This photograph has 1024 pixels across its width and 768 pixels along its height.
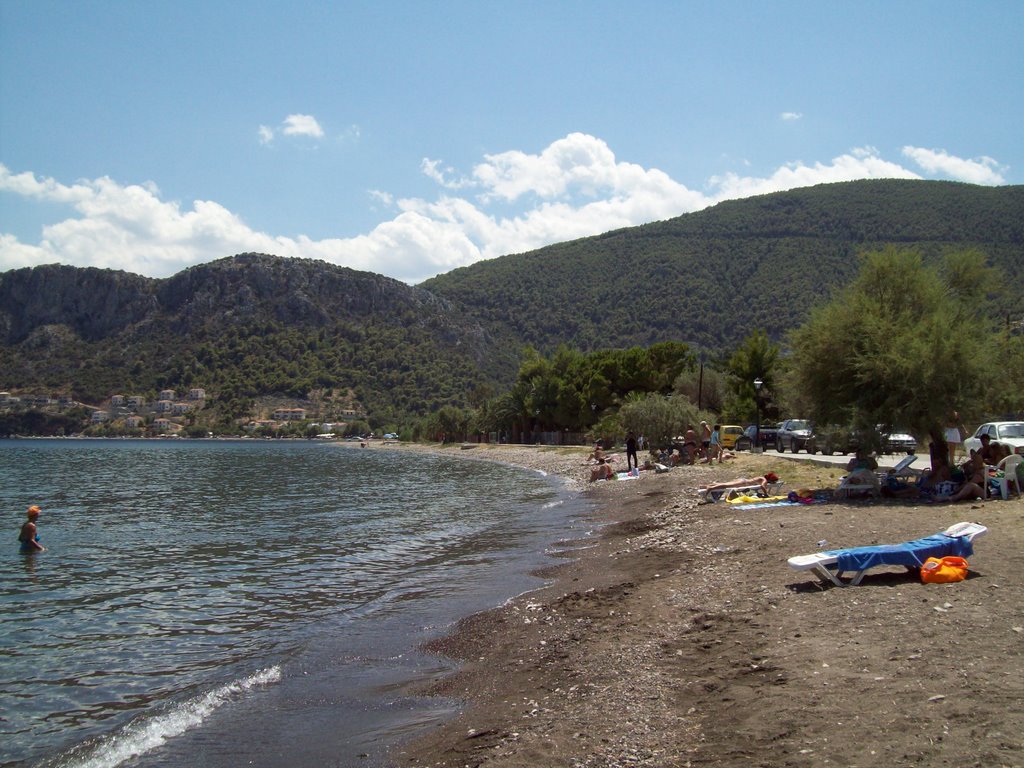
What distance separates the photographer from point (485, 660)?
8.96 meters

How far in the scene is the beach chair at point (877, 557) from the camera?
895 cm

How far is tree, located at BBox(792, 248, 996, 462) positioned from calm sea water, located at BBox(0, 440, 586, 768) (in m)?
7.33

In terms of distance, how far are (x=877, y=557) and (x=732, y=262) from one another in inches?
5290

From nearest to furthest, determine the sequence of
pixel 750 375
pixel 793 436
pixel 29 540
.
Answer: pixel 29 540
pixel 793 436
pixel 750 375

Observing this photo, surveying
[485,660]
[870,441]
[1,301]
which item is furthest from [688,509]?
[1,301]

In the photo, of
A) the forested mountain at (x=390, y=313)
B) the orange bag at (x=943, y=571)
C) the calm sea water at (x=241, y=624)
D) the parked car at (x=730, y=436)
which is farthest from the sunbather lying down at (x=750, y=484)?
the forested mountain at (x=390, y=313)

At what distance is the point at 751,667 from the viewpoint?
22.5 feet

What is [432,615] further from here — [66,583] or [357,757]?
[66,583]

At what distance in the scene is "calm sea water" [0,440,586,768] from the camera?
24.1 feet

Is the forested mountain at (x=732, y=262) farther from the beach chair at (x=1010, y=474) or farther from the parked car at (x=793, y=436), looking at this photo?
the beach chair at (x=1010, y=474)

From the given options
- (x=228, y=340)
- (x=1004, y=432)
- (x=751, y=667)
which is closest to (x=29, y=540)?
(x=751, y=667)

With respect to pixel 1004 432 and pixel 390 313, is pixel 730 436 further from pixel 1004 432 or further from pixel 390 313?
pixel 390 313

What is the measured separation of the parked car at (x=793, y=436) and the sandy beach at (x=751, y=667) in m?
25.3

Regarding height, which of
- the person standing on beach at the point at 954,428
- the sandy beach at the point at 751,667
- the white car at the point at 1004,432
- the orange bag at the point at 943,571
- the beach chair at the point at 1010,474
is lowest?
the sandy beach at the point at 751,667
